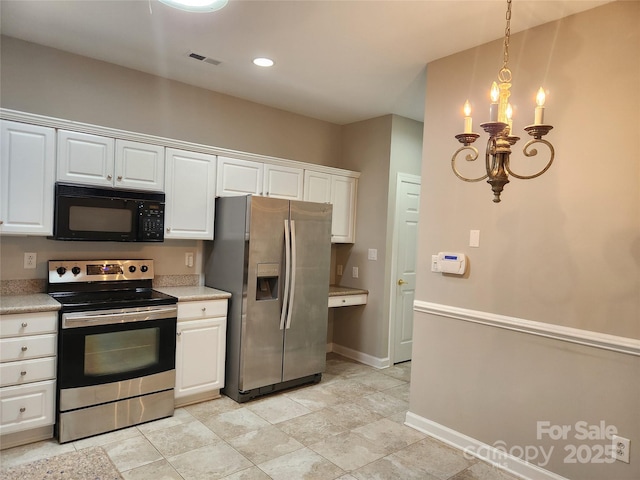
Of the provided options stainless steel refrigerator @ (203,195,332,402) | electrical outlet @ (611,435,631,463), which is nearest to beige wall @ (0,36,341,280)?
stainless steel refrigerator @ (203,195,332,402)

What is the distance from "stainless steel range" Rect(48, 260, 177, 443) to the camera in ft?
8.89

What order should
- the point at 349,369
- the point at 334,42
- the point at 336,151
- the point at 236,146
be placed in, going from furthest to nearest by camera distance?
the point at 336,151, the point at 349,369, the point at 236,146, the point at 334,42

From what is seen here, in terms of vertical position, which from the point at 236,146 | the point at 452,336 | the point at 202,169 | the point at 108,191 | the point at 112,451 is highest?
the point at 236,146

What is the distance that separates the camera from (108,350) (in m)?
2.87

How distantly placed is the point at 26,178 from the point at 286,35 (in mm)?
1953

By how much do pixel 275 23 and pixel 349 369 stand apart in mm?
3306

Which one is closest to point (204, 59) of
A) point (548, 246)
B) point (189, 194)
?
point (189, 194)

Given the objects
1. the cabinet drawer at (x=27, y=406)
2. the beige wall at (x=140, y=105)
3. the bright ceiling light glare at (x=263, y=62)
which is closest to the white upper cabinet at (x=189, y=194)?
the beige wall at (x=140, y=105)

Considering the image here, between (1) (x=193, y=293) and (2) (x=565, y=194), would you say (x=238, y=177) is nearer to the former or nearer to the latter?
(1) (x=193, y=293)

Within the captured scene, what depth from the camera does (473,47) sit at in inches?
112

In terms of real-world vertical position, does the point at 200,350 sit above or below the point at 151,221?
below

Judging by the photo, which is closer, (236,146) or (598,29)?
(598,29)

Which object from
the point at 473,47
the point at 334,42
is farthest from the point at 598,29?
the point at 334,42

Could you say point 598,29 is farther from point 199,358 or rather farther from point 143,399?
point 143,399
